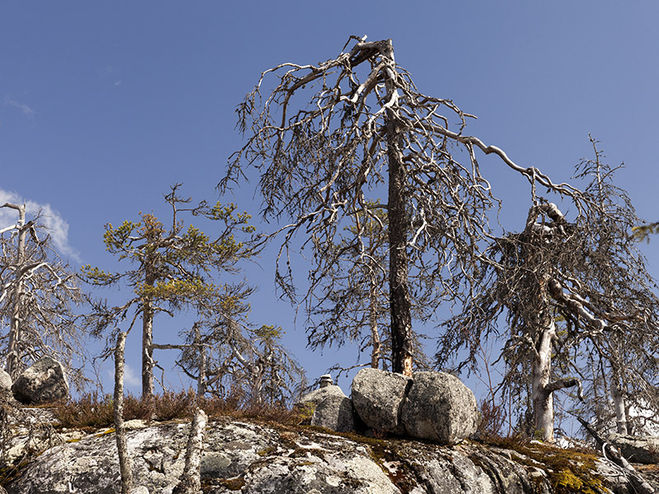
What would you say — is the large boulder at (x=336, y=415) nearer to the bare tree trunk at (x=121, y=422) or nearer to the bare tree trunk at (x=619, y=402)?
the bare tree trunk at (x=121, y=422)

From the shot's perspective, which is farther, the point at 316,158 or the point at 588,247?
the point at 588,247

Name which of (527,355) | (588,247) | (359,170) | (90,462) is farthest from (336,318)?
(90,462)

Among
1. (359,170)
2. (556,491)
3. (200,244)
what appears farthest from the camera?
(200,244)

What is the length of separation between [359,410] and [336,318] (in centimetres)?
496

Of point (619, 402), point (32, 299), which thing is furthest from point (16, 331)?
point (619, 402)

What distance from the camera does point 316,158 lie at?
12148 millimetres

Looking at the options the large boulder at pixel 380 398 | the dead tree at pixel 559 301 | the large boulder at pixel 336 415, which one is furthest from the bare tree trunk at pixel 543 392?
the large boulder at pixel 336 415

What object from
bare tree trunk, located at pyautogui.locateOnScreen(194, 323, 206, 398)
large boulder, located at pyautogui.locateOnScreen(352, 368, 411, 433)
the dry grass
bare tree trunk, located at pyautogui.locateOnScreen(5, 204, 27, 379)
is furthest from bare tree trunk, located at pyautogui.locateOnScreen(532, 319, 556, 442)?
bare tree trunk, located at pyautogui.locateOnScreen(5, 204, 27, 379)

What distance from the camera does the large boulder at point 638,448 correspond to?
10203 mm

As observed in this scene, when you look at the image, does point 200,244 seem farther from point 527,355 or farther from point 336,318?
point 527,355

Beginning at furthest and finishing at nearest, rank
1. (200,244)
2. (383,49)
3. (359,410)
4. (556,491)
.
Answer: (200,244) → (383,49) → (359,410) → (556,491)

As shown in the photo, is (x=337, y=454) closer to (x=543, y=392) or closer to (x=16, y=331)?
(x=543, y=392)

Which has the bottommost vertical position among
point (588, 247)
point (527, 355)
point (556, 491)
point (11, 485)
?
point (556, 491)

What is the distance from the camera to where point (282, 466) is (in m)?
6.25
